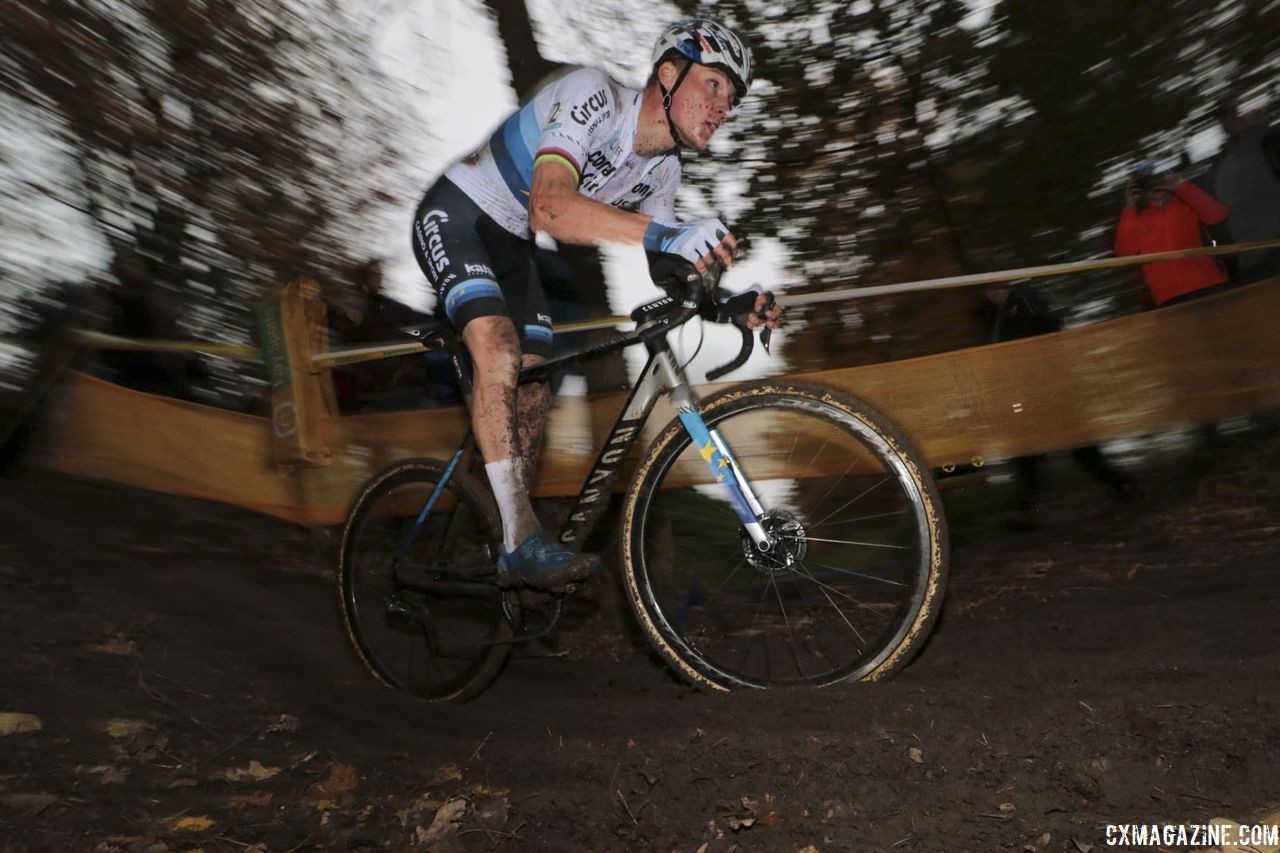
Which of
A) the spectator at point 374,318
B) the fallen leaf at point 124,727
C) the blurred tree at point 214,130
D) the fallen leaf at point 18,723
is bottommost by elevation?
the fallen leaf at point 124,727

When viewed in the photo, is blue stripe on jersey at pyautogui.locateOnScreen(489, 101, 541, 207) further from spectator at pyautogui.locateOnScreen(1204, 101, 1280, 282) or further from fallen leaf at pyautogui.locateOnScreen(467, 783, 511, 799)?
spectator at pyautogui.locateOnScreen(1204, 101, 1280, 282)

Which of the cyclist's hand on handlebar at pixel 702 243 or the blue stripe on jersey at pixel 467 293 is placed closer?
the cyclist's hand on handlebar at pixel 702 243

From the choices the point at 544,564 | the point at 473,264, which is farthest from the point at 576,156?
the point at 544,564

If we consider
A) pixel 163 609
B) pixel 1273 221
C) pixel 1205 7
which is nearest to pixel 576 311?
pixel 163 609

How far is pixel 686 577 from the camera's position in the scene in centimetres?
416

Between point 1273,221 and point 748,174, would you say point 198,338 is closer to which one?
point 748,174

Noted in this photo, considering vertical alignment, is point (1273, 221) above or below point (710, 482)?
above

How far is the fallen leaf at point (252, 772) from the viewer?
98.7 inches

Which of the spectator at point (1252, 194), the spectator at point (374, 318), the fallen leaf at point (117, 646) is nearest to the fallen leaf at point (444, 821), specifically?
the fallen leaf at point (117, 646)

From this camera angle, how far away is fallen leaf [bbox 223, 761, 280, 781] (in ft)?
8.22

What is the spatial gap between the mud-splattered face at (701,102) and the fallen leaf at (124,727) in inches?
98.4

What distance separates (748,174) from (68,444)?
4.56 meters

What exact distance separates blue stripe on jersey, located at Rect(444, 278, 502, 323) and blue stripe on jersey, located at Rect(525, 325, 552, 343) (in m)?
0.35

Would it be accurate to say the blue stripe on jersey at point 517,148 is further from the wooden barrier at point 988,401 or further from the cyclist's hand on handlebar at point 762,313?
the wooden barrier at point 988,401
